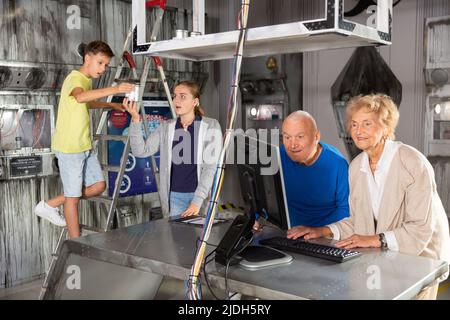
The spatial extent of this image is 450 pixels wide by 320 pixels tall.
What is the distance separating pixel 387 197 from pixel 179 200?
1536mm

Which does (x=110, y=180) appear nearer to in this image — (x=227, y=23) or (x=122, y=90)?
(x=122, y=90)

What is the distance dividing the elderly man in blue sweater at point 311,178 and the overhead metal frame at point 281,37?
0.56 metres

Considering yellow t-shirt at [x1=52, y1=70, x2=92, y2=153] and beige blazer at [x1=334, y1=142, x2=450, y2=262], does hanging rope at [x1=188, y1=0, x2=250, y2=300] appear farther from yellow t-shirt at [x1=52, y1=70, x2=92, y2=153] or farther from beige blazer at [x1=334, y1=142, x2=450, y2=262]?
yellow t-shirt at [x1=52, y1=70, x2=92, y2=153]

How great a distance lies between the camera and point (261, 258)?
1834mm

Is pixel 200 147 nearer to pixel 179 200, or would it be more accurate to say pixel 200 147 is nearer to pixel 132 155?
pixel 179 200

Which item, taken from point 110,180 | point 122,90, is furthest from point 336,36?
point 110,180

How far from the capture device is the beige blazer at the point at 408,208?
206 centimetres

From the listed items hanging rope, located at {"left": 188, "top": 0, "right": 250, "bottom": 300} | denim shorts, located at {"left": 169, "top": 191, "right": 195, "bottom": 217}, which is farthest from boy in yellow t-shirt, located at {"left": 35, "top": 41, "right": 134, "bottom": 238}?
hanging rope, located at {"left": 188, "top": 0, "right": 250, "bottom": 300}

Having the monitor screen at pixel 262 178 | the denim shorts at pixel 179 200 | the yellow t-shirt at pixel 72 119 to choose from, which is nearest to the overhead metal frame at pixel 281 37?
the monitor screen at pixel 262 178

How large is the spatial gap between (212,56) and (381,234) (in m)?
1.19

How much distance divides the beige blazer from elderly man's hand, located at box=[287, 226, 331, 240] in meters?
0.12

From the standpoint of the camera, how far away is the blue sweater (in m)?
2.68
